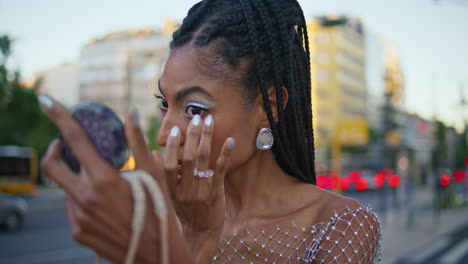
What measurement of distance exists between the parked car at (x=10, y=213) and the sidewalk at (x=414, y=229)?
354 inches

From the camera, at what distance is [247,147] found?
1240mm

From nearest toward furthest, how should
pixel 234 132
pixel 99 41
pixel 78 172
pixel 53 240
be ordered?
pixel 78 172
pixel 234 132
pixel 53 240
pixel 99 41

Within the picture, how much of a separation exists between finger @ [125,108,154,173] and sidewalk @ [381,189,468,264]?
802 cm

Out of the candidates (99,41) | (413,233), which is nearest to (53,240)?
(413,233)

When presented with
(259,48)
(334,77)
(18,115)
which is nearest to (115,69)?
(334,77)

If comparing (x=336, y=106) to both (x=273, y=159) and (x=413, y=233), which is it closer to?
(x=413, y=233)

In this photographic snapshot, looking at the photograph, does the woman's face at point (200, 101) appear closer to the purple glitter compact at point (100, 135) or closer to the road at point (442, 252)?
the purple glitter compact at point (100, 135)

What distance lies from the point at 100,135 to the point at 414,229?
13204 millimetres

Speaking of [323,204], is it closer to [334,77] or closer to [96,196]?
[96,196]

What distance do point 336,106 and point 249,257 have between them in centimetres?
6866

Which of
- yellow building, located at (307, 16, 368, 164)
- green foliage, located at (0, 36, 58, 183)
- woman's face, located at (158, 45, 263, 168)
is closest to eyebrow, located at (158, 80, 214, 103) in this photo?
woman's face, located at (158, 45, 263, 168)

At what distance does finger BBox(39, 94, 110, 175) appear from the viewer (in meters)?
0.64

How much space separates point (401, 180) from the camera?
15352 mm

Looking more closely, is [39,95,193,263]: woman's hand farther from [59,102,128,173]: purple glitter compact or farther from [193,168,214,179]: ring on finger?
[193,168,214,179]: ring on finger
